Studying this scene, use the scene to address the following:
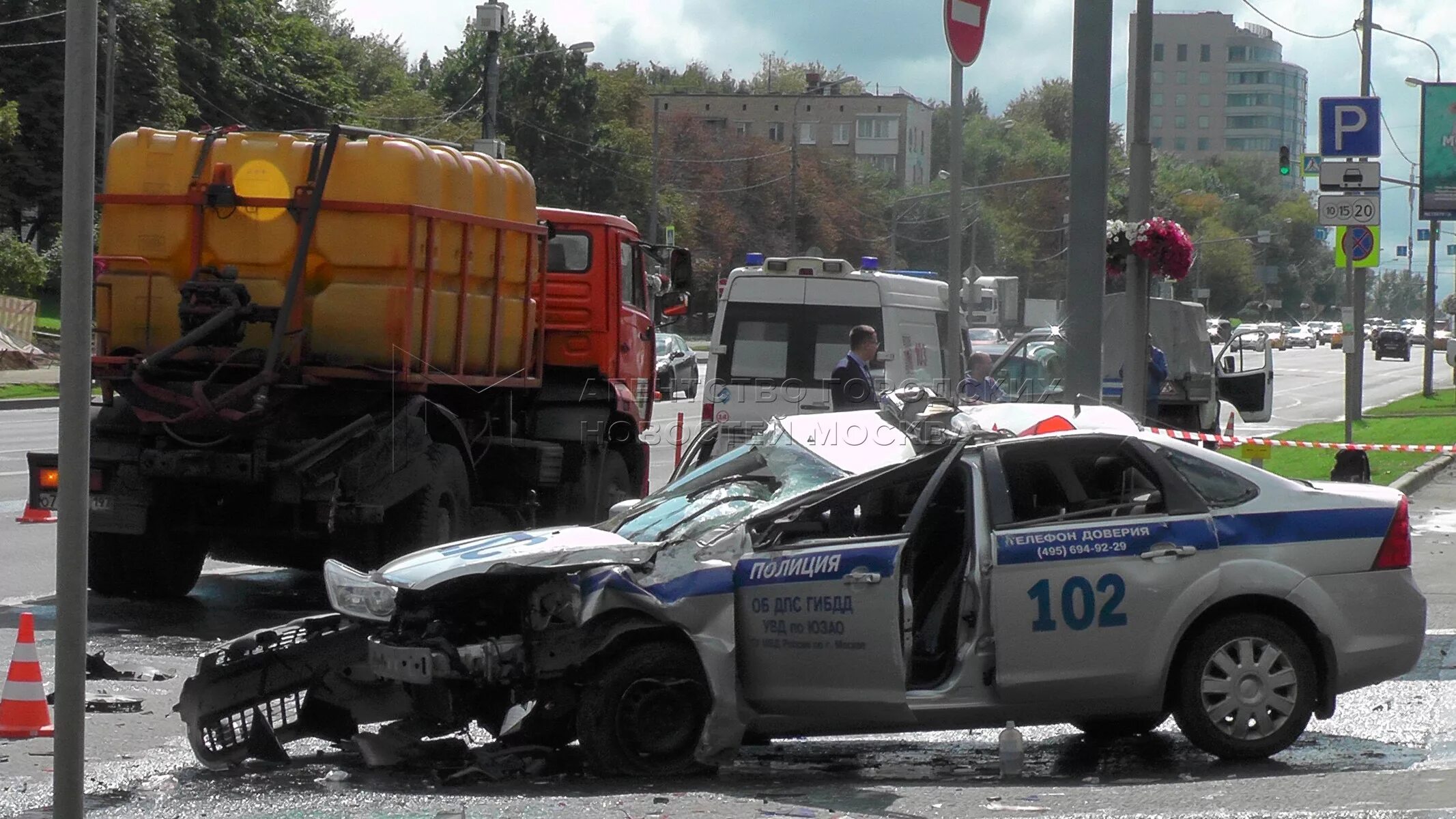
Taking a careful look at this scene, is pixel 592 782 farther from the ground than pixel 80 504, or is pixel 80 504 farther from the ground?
pixel 80 504

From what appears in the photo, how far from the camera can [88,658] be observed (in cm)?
881

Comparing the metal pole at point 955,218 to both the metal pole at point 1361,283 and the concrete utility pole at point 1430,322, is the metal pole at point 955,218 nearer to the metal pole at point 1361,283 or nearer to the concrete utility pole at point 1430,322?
the metal pole at point 1361,283

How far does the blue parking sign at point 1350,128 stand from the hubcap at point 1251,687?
13435 millimetres

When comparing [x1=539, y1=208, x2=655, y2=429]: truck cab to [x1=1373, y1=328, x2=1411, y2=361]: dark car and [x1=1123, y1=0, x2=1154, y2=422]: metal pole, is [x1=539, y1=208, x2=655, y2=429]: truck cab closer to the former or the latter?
[x1=1123, y1=0, x2=1154, y2=422]: metal pole

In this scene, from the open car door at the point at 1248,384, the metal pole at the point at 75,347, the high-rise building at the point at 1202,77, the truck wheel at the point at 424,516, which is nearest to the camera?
the metal pole at the point at 75,347

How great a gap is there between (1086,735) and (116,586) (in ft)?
21.8

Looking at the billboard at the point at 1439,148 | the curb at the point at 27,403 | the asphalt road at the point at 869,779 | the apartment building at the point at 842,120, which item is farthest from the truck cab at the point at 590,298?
the apartment building at the point at 842,120

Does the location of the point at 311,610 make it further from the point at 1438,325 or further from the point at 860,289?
the point at 1438,325

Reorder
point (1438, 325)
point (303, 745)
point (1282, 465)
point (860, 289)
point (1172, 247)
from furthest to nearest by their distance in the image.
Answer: point (1438, 325) < point (1282, 465) < point (860, 289) < point (1172, 247) < point (303, 745)

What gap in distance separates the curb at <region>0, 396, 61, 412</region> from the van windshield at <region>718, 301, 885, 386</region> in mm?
18396

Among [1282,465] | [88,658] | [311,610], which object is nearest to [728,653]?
[88,658]

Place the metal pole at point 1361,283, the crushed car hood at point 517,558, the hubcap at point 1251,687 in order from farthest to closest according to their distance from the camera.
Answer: the metal pole at point 1361,283 → the hubcap at point 1251,687 → the crushed car hood at point 517,558

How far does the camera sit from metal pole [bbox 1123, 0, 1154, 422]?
46.4 feet

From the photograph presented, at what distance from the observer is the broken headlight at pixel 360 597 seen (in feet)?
21.9
